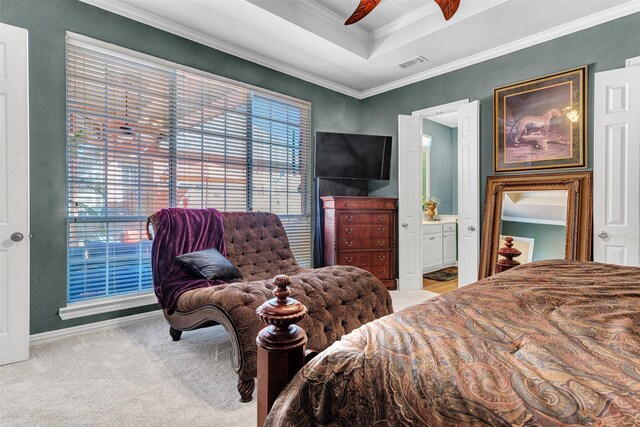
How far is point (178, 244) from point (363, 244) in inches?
90.6

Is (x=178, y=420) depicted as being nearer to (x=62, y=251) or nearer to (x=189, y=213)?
(x=189, y=213)

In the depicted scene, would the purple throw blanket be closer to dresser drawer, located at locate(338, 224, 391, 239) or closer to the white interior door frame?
dresser drawer, located at locate(338, 224, 391, 239)

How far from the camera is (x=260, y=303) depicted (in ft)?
6.31

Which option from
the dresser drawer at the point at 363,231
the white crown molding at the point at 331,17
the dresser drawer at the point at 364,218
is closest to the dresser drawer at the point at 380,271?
the dresser drawer at the point at 363,231

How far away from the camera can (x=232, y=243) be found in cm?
303

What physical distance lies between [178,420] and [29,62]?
Answer: 9.10 ft

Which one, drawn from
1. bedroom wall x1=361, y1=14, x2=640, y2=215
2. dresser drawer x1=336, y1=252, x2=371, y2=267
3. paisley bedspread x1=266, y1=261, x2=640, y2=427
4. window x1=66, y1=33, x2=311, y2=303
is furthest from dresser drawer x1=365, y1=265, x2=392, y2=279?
paisley bedspread x1=266, y1=261, x2=640, y2=427

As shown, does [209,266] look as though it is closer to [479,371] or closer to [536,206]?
[479,371]

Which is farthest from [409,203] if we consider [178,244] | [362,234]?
[178,244]

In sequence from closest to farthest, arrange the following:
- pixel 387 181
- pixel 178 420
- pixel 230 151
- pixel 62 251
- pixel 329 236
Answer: pixel 178 420 → pixel 62 251 → pixel 230 151 → pixel 329 236 → pixel 387 181

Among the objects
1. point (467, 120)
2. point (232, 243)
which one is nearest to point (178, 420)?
point (232, 243)

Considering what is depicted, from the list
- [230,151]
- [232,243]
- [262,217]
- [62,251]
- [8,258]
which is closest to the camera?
[8,258]

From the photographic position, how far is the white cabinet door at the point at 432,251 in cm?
548

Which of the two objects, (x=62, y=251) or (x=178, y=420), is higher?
(x=62, y=251)
